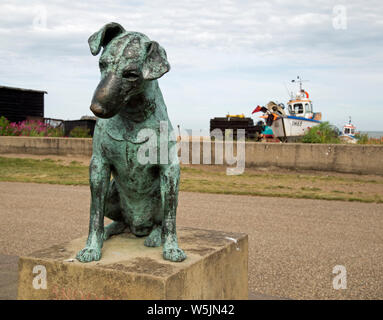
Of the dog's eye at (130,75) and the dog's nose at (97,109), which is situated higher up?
the dog's eye at (130,75)

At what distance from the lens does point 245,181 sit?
488 inches

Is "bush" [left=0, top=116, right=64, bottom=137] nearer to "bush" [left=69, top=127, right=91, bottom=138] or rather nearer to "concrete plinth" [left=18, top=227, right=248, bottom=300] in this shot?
"bush" [left=69, top=127, right=91, bottom=138]

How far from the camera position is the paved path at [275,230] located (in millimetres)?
4961

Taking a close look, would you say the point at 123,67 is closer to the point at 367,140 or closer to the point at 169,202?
the point at 169,202

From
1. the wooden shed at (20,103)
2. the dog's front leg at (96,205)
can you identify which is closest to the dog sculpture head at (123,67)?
the dog's front leg at (96,205)

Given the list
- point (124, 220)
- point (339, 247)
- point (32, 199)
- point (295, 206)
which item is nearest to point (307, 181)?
point (295, 206)

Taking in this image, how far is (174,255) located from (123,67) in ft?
3.98

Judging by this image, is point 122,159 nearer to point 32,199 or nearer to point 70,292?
point 70,292

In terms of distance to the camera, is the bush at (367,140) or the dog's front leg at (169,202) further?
the bush at (367,140)

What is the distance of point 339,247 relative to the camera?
245 inches

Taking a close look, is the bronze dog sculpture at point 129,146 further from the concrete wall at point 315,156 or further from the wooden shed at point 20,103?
the wooden shed at point 20,103

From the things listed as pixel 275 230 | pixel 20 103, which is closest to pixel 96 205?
pixel 275 230

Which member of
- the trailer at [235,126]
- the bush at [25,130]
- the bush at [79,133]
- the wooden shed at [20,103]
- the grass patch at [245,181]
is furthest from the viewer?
the wooden shed at [20,103]

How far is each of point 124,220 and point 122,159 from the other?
0.69m
